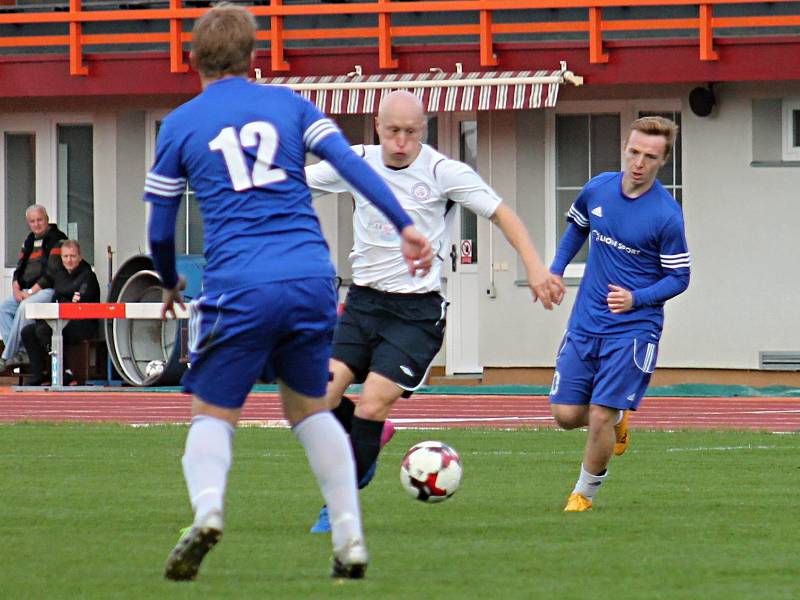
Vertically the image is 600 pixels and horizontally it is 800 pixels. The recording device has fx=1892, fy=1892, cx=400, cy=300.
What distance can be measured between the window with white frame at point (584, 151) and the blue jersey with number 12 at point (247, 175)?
1616 cm

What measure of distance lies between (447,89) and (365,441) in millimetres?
13711

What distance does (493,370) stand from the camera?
22891 millimetres

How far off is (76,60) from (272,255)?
17.8m

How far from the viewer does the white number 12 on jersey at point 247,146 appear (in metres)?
6.34

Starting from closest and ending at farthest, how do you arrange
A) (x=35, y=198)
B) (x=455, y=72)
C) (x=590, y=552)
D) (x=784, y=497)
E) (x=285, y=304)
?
(x=285, y=304) < (x=590, y=552) < (x=784, y=497) < (x=455, y=72) < (x=35, y=198)

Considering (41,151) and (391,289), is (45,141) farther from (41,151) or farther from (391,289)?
(391,289)

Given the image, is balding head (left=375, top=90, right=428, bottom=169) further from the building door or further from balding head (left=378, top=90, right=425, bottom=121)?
the building door

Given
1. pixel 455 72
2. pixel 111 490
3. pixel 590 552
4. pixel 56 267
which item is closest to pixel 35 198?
pixel 56 267

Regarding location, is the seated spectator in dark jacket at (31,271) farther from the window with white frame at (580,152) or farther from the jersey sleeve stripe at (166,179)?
the jersey sleeve stripe at (166,179)

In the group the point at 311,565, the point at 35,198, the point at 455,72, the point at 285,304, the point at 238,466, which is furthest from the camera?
the point at 35,198

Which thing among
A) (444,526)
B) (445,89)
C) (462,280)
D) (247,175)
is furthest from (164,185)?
(462,280)

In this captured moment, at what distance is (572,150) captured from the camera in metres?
22.9

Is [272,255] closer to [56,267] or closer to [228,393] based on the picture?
[228,393]

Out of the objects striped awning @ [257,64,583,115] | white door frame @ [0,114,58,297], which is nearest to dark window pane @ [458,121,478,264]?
striped awning @ [257,64,583,115]
